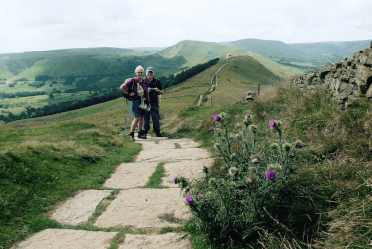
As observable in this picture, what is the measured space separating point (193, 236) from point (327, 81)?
649cm

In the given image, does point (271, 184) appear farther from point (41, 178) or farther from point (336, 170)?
point (41, 178)

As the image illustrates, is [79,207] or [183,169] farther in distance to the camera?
[183,169]

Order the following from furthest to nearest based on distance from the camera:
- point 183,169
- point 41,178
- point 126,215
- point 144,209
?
point 183,169
point 41,178
point 144,209
point 126,215

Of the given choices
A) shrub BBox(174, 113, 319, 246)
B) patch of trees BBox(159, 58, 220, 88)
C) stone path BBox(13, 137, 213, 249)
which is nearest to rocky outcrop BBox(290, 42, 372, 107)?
shrub BBox(174, 113, 319, 246)

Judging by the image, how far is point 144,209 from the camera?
359 cm

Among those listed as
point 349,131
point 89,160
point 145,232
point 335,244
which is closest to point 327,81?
point 349,131

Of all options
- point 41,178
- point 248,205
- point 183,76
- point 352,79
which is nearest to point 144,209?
point 248,205

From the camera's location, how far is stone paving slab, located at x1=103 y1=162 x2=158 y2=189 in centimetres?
478

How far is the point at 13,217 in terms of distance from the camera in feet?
10.5

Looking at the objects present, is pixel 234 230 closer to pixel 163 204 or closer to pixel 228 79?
pixel 163 204

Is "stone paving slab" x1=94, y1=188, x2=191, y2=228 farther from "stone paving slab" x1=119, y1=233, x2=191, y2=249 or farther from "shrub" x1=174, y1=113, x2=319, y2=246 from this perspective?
"shrub" x1=174, y1=113, x2=319, y2=246

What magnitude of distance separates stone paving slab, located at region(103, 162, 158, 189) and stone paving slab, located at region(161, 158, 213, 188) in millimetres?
412

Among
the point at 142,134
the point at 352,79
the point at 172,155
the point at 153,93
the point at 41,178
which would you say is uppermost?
the point at 352,79

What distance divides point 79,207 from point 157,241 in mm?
1723
